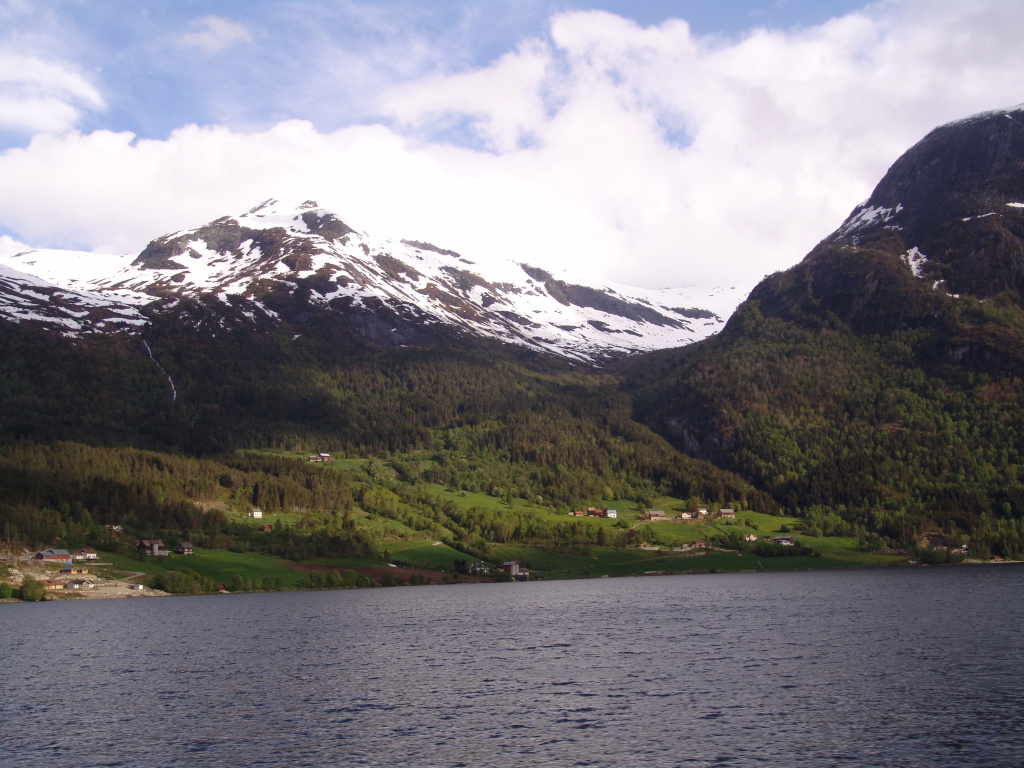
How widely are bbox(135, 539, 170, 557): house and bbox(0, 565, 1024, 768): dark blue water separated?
58.6 meters

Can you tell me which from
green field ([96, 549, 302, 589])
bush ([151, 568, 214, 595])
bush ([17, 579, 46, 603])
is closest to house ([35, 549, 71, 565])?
green field ([96, 549, 302, 589])

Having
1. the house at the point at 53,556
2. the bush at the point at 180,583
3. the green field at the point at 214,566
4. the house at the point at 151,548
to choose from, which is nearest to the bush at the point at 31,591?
the house at the point at 53,556

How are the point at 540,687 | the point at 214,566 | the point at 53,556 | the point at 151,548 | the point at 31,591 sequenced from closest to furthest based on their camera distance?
the point at 540,687
the point at 31,591
the point at 53,556
the point at 214,566
the point at 151,548

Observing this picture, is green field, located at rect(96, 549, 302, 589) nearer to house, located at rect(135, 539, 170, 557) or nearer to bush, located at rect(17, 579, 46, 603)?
house, located at rect(135, 539, 170, 557)

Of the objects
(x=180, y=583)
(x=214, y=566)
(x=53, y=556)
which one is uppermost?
(x=53, y=556)

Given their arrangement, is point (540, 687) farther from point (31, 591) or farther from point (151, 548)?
point (151, 548)

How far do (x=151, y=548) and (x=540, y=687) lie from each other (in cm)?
14032

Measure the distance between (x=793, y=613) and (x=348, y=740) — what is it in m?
70.1

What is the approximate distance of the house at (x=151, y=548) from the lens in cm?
17938

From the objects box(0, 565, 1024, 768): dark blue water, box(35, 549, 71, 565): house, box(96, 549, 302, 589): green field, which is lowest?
box(0, 565, 1024, 768): dark blue water

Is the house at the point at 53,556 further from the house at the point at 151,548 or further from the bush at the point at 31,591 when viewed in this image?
the house at the point at 151,548

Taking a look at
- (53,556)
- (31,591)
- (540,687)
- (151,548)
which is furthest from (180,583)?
(540,687)

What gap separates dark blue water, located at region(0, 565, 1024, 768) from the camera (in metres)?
46.4

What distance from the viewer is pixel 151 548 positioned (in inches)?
7101
